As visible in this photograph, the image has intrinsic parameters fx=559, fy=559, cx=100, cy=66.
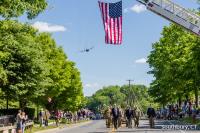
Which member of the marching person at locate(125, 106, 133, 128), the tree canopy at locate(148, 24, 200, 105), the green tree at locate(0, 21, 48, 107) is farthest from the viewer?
the tree canopy at locate(148, 24, 200, 105)

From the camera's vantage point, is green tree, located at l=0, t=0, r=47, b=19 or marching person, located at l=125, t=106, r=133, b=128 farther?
marching person, located at l=125, t=106, r=133, b=128

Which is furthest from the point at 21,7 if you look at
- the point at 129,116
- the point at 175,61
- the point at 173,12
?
the point at 175,61

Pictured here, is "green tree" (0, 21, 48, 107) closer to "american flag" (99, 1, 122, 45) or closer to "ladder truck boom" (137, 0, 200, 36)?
"american flag" (99, 1, 122, 45)

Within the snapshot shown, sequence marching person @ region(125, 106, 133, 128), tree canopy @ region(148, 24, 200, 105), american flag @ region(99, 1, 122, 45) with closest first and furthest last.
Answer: american flag @ region(99, 1, 122, 45) → marching person @ region(125, 106, 133, 128) → tree canopy @ region(148, 24, 200, 105)

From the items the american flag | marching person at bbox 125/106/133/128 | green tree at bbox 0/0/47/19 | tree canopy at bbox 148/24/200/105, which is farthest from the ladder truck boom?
tree canopy at bbox 148/24/200/105

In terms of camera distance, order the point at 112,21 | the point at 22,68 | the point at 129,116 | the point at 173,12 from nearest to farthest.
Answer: the point at 112,21, the point at 173,12, the point at 22,68, the point at 129,116

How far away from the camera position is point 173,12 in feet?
110

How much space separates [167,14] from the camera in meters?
33.6

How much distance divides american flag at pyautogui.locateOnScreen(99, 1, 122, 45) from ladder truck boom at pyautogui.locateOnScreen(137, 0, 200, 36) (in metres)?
1.62

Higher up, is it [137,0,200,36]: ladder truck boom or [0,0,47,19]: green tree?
[137,0,200,36]: ladder truck boom

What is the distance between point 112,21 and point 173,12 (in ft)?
12.5

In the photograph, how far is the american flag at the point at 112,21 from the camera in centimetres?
3181

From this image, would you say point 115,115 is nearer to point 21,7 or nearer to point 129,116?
point 129,116

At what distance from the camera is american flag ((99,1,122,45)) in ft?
104
